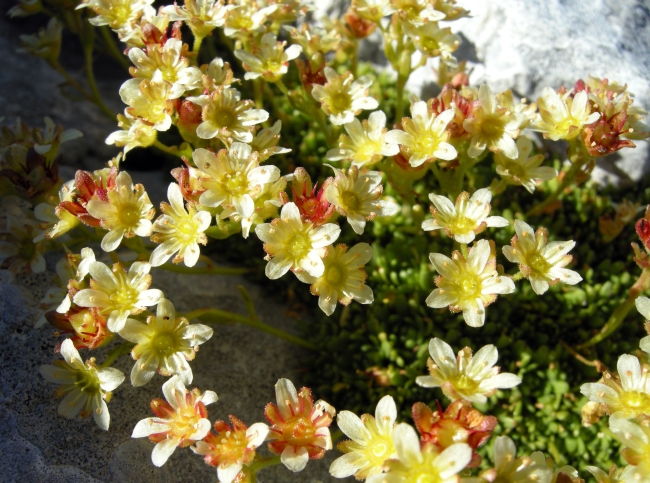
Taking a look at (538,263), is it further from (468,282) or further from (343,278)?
(343,278)

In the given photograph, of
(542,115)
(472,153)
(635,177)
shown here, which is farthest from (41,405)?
(635,177)

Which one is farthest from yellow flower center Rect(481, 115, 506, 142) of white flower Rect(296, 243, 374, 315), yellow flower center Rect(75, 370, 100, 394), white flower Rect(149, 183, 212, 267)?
yellow flower center Rect(75, 370, 100, 394)

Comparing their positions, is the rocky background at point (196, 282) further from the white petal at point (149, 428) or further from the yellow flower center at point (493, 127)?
the yellow flower center at point (493, 127)

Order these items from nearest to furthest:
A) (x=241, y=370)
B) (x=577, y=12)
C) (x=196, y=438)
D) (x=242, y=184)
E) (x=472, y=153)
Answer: (x=196, y=438)
(x=242, y=184)
(x=472, y=153)
(x=241, y=370)
(x=577, y=12)

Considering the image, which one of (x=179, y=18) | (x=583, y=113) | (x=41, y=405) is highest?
(x=179, y=18)

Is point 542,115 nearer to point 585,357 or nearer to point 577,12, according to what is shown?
point 577,12
